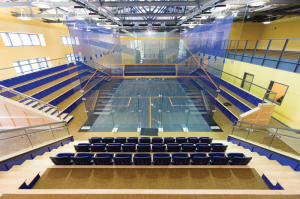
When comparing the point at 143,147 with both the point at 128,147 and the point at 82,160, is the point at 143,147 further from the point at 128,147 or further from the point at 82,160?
the point at 82,160

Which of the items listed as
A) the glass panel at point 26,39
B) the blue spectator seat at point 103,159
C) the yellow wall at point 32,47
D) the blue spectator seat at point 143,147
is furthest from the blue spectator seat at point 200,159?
the glass panel at point 26,39

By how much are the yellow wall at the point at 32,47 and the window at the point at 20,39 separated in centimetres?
32

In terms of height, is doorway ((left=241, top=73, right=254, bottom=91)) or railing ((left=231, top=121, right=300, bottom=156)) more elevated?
doorway ((left=241, top=73, right=254, bottom=91))

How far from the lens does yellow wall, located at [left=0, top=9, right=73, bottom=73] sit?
330 inches

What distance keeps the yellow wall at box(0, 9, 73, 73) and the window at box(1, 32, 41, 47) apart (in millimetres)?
320

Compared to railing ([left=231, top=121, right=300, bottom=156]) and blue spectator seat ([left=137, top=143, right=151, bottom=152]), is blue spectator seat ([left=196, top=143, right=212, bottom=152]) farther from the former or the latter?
railing ([left=231, top=121, right=300, bottom=156])

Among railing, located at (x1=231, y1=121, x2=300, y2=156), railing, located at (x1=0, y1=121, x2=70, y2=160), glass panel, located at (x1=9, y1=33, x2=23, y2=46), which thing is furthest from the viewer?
glass panel, located at (x1=9, y1=33, x2=23, y2=46)

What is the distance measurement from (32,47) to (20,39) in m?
0.86

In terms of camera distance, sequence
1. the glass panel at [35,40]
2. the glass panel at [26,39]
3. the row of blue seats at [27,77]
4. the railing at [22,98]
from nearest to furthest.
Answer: the railing at [22,98], the row of blue seats at [27,77], the glass panel at [26,39], the glass panel at [35,40]

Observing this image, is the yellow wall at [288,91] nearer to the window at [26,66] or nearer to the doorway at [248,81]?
the doorway at [248,81]

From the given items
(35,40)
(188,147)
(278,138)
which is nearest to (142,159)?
(188,147)

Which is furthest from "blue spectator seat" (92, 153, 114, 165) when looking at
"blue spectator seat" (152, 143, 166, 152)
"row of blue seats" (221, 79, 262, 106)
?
"row of blue seats" (221, 79, 262, 106)

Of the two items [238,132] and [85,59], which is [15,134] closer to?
[85,59]

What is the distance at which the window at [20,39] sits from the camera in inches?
342
